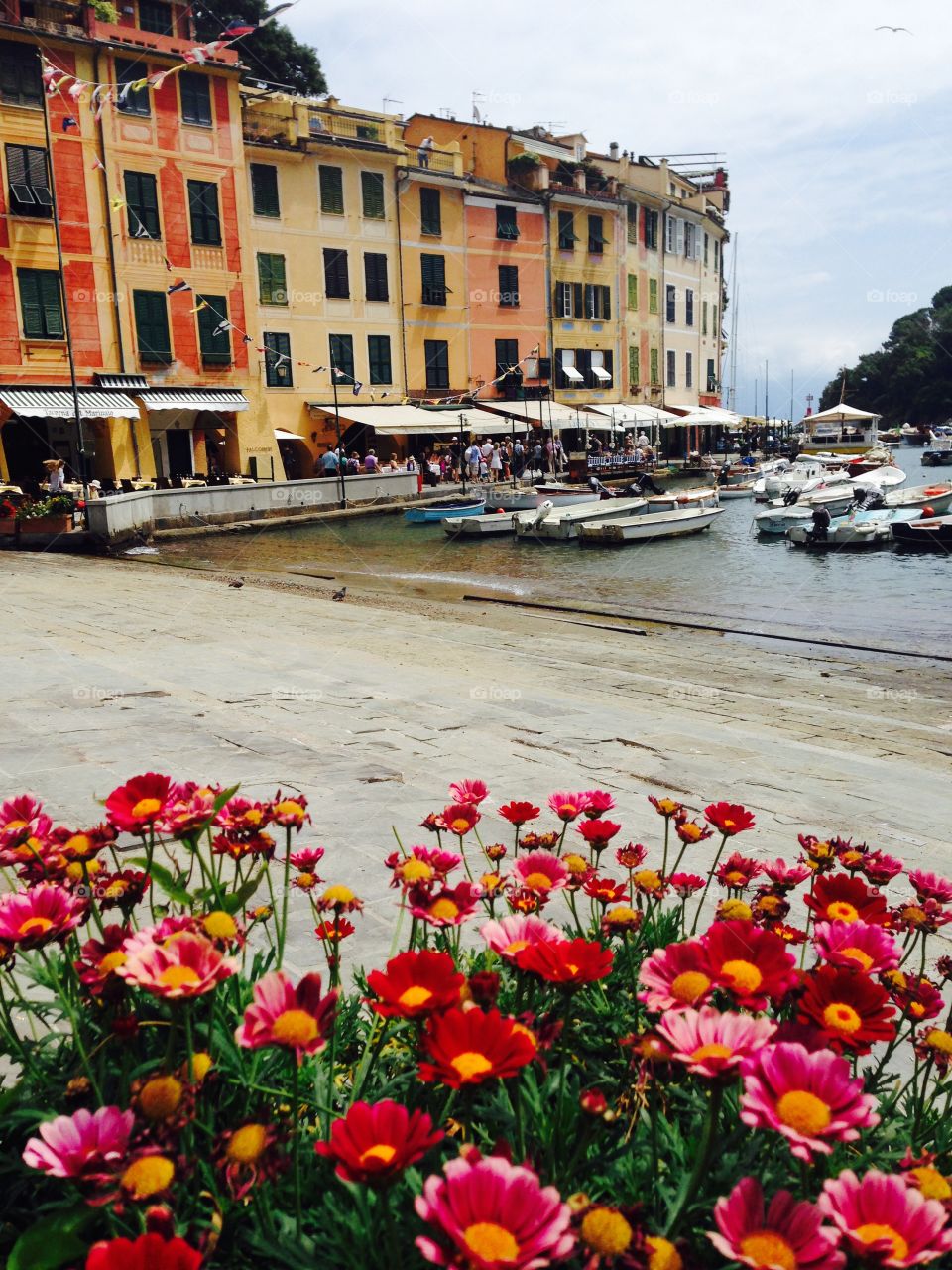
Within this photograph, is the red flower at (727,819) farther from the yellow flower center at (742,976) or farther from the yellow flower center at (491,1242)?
the yellow flower center at (491,1242)

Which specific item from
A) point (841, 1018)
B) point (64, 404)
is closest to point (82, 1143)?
point (841, 1018)

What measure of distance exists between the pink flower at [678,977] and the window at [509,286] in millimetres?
45297

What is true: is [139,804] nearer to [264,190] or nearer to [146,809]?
[146,809]

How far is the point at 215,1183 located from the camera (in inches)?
60.9

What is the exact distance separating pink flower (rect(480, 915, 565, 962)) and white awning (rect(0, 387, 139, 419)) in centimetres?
2822

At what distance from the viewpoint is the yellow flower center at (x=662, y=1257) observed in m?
1.17

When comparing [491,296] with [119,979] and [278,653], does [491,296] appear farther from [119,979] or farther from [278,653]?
[119,979]

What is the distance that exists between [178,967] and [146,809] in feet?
1.73

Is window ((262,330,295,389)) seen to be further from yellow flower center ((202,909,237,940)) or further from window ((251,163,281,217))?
yellow flower center ((202,909,237,940))

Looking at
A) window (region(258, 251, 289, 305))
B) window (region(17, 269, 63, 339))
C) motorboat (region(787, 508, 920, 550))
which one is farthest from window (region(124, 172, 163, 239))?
motorboat (region(787, 508, 920, 550))

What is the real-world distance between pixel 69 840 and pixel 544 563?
70.7ft

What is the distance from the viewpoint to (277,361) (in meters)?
36.7

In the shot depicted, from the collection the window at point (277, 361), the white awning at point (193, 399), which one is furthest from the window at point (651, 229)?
the white awning at point (193, 399)

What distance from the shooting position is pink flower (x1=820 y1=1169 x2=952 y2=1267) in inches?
44.5
